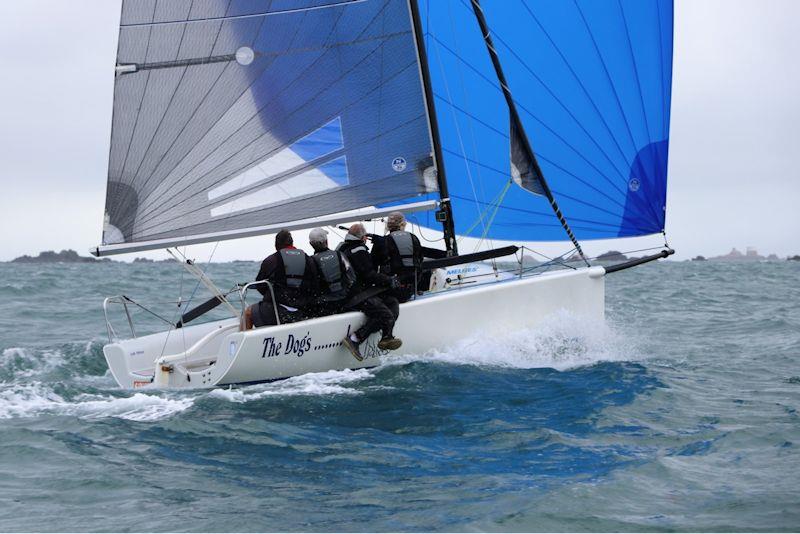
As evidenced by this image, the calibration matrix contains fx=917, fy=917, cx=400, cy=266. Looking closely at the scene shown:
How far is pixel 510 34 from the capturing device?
9.21m

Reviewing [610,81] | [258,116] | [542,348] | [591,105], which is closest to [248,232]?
[258,116]

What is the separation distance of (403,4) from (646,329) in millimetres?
6060

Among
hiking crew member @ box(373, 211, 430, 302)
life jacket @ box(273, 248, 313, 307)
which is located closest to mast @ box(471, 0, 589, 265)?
hiking crew member @ box(373, 211, 430, 302)

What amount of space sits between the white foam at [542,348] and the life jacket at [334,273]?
0.68 metres

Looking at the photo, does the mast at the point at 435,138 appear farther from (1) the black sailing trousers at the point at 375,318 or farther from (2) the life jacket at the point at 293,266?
(2) the life jacket at the point at 293,266

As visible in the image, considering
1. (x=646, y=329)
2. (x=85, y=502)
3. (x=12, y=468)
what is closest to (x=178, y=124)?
(x=12, y=468)

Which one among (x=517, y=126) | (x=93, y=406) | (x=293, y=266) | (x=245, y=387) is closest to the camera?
(x=93, y=406)

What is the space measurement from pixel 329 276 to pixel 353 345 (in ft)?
1.86

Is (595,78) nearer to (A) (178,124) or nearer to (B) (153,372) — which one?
(A) (178,124)

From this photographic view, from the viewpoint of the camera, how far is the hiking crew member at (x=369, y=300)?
7000mm

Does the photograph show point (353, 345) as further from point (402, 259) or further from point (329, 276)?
point (402, 259)

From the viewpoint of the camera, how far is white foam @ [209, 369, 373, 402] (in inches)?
250

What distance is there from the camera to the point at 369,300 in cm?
704

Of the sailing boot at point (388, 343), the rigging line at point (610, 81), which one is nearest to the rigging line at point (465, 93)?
the rigging line at point (610, 81)
